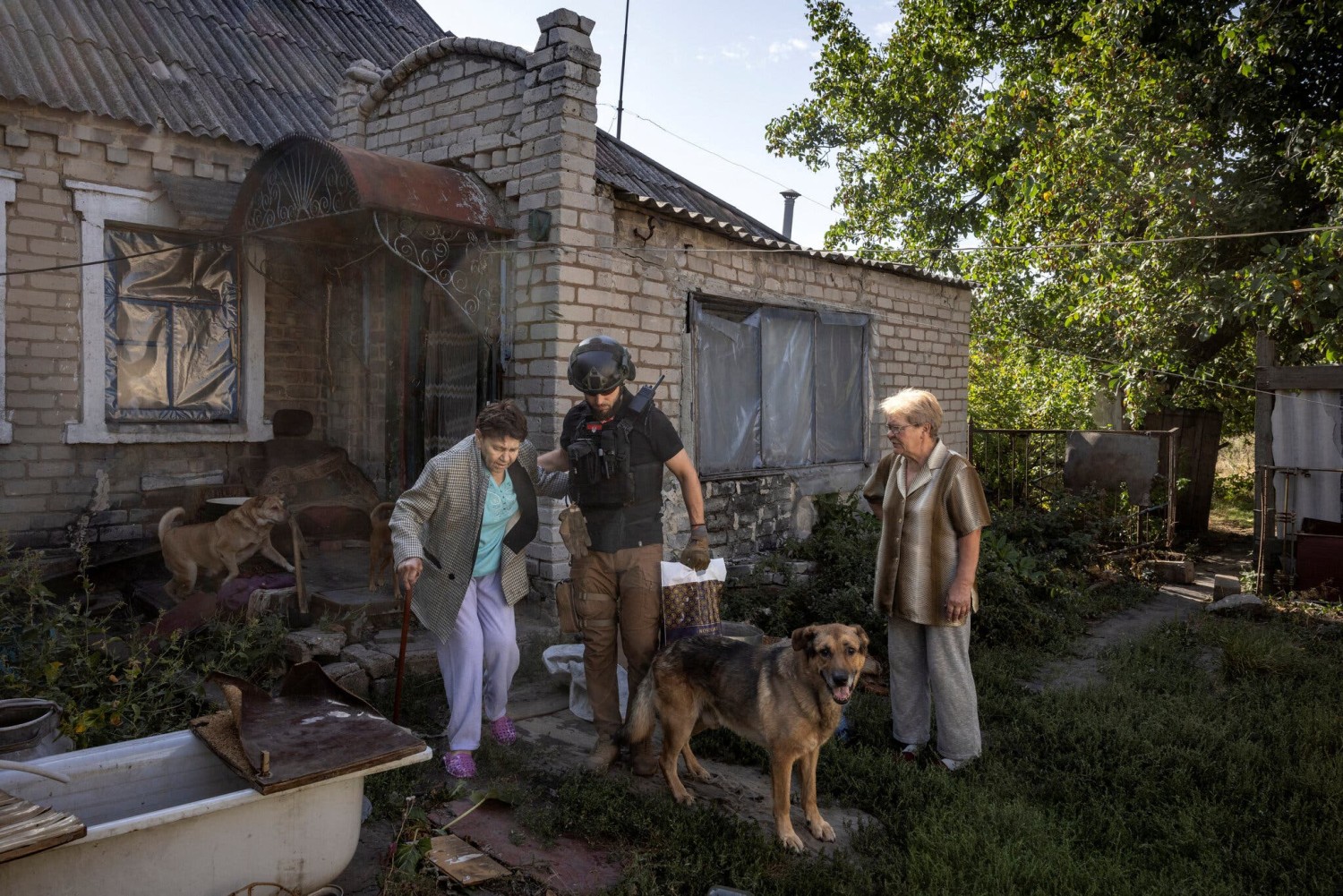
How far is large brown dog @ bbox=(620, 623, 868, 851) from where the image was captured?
12.1ft

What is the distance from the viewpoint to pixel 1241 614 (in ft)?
24.6

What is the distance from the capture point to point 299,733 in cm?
321

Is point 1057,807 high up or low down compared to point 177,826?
down

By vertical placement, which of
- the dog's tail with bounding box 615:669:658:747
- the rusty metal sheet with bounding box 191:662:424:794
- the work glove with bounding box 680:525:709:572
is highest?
the work glove with bounding box 680:525:709:572

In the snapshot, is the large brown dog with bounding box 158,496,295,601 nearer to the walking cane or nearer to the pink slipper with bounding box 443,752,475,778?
the walking cane

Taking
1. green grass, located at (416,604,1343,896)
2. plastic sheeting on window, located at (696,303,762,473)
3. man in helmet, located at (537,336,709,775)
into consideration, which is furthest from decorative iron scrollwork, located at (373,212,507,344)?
green grass, located at (416,604,1343,896)

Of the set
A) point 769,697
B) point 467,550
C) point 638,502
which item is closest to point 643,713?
point 769,697

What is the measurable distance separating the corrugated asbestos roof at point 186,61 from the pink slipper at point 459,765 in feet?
18.4

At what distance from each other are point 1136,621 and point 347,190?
22.7 ft

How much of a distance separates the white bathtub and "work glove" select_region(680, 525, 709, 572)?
4.98 ft

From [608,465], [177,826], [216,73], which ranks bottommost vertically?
[177,826]

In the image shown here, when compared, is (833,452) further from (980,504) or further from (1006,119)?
(1006,119)

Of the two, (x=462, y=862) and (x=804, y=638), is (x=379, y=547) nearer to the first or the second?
(x=462, y=862)

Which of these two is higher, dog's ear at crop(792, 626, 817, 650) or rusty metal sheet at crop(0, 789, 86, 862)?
dog's ear at crop(792, 626, 817, 650)
